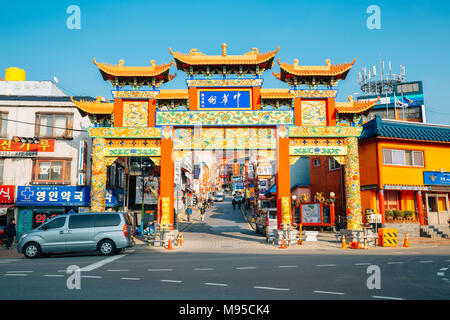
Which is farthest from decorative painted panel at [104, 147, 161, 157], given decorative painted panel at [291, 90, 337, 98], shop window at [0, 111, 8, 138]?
decorative painted panel at [291, 90, 337, 98]

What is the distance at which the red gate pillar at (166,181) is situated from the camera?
2055cm

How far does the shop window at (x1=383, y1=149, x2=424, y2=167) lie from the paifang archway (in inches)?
243

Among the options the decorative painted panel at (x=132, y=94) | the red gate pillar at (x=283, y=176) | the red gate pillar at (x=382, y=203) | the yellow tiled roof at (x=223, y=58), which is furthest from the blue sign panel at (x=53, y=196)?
the red gate pillar at (x=382, y=203)

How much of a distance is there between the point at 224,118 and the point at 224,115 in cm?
19

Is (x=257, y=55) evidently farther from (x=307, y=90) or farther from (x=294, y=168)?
(x=294, y=168)

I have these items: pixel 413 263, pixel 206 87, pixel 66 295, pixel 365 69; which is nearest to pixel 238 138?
pixel 206 87

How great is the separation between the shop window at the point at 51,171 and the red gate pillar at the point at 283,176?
14237mm

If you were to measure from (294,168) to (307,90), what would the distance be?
64.9ft

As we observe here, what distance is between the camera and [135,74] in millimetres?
21703

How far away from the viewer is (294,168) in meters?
40.9

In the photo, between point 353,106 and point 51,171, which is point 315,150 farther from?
point 51,171

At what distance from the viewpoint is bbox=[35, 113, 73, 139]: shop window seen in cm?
2514

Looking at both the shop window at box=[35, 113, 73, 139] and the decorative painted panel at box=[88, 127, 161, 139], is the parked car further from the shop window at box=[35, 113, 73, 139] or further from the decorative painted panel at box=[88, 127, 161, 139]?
the shop window at box=[35, 113, 73, 139]

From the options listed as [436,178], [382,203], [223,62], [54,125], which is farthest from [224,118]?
[436,178]
